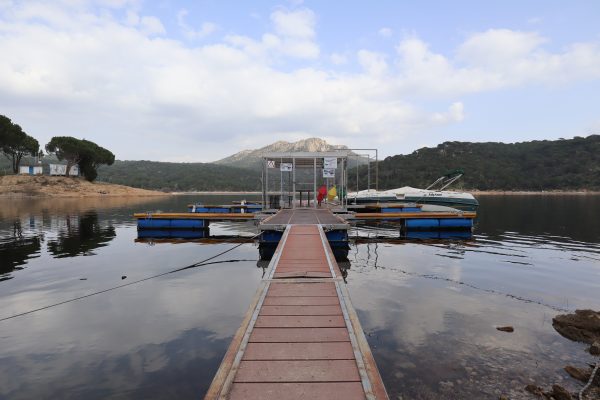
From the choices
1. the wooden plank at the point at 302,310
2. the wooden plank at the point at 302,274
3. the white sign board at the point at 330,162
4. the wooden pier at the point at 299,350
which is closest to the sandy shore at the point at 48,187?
the white sign board at the point at 330,162

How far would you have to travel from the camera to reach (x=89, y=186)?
90125 mm

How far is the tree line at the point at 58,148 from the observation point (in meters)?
81.5

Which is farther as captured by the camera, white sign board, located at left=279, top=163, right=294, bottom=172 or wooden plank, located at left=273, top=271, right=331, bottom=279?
white sign board, located at left=279, top=163, right=294, bottom=172

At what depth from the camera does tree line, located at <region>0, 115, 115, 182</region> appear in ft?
267

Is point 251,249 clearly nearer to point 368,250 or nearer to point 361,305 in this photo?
point 368,250

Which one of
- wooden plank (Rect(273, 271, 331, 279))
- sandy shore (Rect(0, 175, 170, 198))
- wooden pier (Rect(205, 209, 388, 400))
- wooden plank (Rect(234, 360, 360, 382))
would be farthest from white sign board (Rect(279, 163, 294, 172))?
sandy shore (Rect(0, 175, 170, 198))

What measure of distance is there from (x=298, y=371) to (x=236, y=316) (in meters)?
5.14

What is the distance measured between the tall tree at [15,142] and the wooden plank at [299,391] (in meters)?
103

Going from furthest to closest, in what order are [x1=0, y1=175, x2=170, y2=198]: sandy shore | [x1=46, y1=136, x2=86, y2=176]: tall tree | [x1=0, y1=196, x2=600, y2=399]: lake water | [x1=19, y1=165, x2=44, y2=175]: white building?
[x1=19, y1=165, x2=44, y2=175]: white building, [x1=46, y1=136, x2=86, y2=176]: tall tree, [x1=0, y1=175, x2=170, y2=198]: sandy shore, [x1=0, y1=196, x2=600, y2=399]: lake water

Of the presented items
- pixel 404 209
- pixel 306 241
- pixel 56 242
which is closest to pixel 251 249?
pixel 306 241

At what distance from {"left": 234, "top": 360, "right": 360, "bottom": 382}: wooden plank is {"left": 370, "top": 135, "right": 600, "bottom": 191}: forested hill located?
112124mm

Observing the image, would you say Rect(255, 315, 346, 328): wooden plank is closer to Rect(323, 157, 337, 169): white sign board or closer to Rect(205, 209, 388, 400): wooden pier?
Rect(205, 209, 388, 400): wooden pier

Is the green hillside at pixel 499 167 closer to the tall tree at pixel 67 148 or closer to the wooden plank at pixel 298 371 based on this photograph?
the tall tree at pixel 67 148

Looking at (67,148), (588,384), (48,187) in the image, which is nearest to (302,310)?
(588,384)
